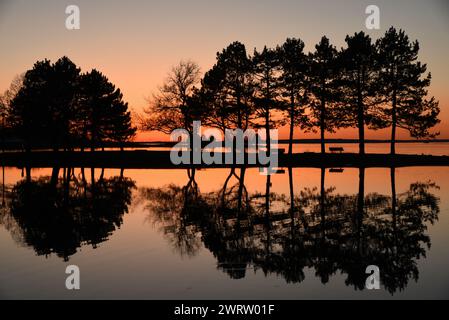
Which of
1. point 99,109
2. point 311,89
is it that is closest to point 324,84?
point 311,89

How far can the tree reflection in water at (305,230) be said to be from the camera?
11578mm

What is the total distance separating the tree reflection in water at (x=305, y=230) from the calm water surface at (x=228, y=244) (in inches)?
1.8

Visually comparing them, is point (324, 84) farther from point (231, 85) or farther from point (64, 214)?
point (64, 214)

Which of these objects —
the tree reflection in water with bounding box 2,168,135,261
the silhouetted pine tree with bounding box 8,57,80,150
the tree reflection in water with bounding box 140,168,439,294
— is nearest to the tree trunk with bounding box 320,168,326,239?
the tree reflection in water with bounding box 140,168,439,294

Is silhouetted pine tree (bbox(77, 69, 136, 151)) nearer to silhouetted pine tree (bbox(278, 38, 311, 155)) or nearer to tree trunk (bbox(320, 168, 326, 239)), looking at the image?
silhouetted pine tree (bbox(278, 38, 311, 155))

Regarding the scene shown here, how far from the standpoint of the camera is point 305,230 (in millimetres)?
15828

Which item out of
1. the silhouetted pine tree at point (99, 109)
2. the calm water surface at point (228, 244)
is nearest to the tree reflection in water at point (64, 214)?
the calm water surface at point (228, 244)

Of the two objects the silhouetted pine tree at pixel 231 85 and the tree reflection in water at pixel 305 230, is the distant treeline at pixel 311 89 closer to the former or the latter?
the silhouetted pine tree at pixel 231 85

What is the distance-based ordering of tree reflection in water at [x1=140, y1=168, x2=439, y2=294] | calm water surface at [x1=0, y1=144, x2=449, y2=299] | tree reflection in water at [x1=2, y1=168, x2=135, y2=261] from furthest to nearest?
tree reflection in water at [x1=2, y1=168, x2=135, y2=261], tree reflection in water at [x1=140, y1=168, x2=439, y2=294], calm water surface at [x1=0, y1=144, x2=449, y2=299]

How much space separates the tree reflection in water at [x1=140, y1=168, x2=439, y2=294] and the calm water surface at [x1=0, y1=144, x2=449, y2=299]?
45 millimetres

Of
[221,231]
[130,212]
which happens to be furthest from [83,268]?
[130,212]

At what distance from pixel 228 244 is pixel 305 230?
338cm

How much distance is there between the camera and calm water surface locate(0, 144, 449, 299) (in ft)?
33.1
